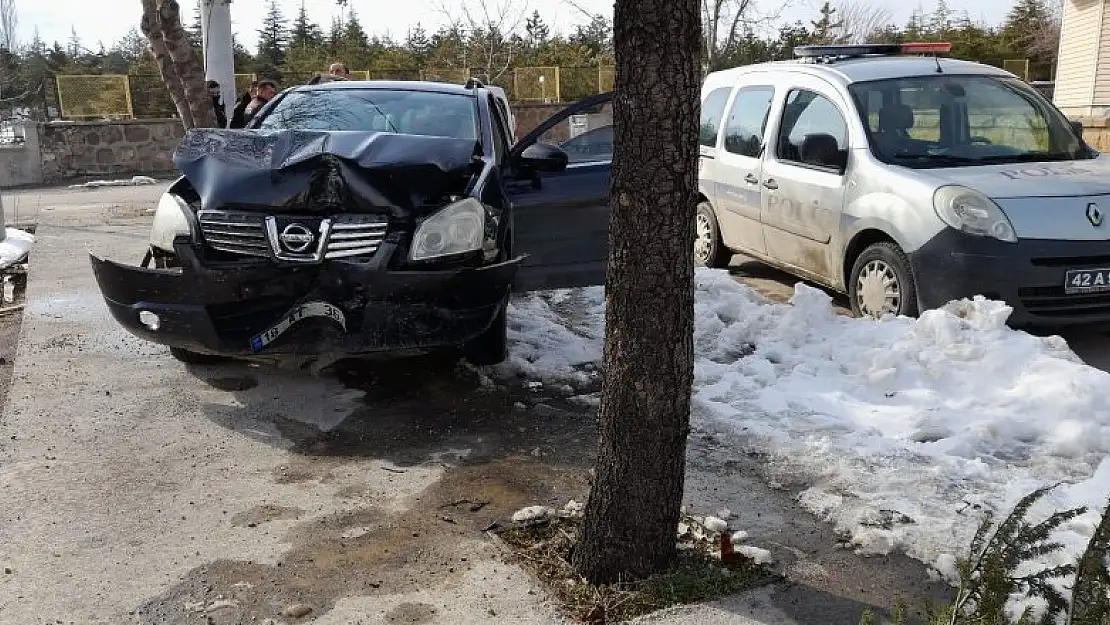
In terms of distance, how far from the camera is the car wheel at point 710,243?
7.94 m

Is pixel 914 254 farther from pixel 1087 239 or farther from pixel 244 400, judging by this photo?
pixel 244 400

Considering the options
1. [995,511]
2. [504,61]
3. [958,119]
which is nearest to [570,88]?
[504,61]

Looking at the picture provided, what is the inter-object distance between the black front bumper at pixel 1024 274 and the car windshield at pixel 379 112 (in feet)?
9.75

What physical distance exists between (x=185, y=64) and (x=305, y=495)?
7.61 metres

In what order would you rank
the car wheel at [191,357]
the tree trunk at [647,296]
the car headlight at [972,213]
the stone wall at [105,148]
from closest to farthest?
the tree trunk at [647,296]
the car wheel at [191,357]
the car headlight at [972,213]
the stone wall at [105,148]

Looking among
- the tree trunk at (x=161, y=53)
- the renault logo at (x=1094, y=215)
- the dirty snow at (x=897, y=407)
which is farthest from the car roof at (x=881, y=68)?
the tree trunk at (x=161, y=53)

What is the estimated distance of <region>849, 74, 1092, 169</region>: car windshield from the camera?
20.2 feet

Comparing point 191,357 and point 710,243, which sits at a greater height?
point 710,243

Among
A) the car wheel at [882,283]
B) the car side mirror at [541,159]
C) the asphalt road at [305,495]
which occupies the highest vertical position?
the car side mirror at [541,159]

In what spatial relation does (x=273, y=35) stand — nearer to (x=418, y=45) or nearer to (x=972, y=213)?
(x=418, y=45)

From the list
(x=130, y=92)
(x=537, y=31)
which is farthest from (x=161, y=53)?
(x=537, y=31)

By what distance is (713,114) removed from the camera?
7.96m

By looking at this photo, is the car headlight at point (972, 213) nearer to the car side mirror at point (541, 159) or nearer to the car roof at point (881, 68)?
the car roof at point (881, 68)

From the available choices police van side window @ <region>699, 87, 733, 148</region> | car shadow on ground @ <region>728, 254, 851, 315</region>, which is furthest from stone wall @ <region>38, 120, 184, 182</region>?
car shadow on ground @ <region>728, 254, 851, 315</region>
